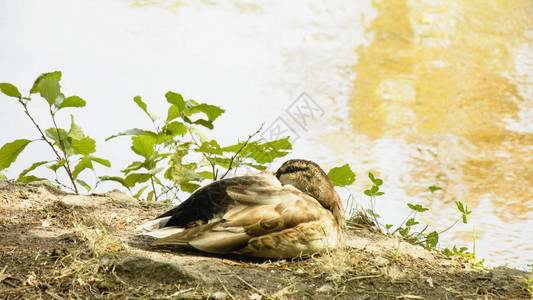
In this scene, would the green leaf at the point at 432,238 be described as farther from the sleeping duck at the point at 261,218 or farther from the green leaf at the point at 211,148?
the green leaf at the point at 211,148

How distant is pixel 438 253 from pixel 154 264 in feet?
6.44

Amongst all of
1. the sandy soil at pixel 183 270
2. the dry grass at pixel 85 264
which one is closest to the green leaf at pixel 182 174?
the sandy soil at pixel 183 270

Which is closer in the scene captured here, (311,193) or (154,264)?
(154,264)

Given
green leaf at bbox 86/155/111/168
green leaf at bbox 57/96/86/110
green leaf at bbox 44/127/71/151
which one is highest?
green leaf at bbox 57/96/86/110

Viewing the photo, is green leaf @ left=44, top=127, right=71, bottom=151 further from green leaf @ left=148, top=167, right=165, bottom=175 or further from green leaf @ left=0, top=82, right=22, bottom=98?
green leaf @ left=148, top=167, right=165, bottom=175

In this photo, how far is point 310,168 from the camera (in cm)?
300

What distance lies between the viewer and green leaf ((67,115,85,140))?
3.91m

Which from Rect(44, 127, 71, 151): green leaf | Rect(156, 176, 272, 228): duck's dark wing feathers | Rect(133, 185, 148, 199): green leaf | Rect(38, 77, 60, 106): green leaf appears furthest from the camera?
Rect(133, 185, 148, 199): green leaf

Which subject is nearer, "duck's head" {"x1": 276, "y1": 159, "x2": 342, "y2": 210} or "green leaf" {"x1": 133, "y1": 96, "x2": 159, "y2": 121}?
"duck's head" {"x1": 276, "y1": 159, "x2": 342, "y2": 210}

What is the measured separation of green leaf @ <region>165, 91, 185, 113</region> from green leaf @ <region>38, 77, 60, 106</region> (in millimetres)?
733

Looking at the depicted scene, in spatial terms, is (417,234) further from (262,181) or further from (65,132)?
(65,132)

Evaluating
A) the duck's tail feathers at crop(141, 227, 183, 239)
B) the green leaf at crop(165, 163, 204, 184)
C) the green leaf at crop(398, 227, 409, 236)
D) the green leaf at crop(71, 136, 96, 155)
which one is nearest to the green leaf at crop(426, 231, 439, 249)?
the green leaf at crop(398, 227, 409, 236)

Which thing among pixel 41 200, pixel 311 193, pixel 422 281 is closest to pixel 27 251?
pixel 41 200

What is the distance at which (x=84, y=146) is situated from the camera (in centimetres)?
398
